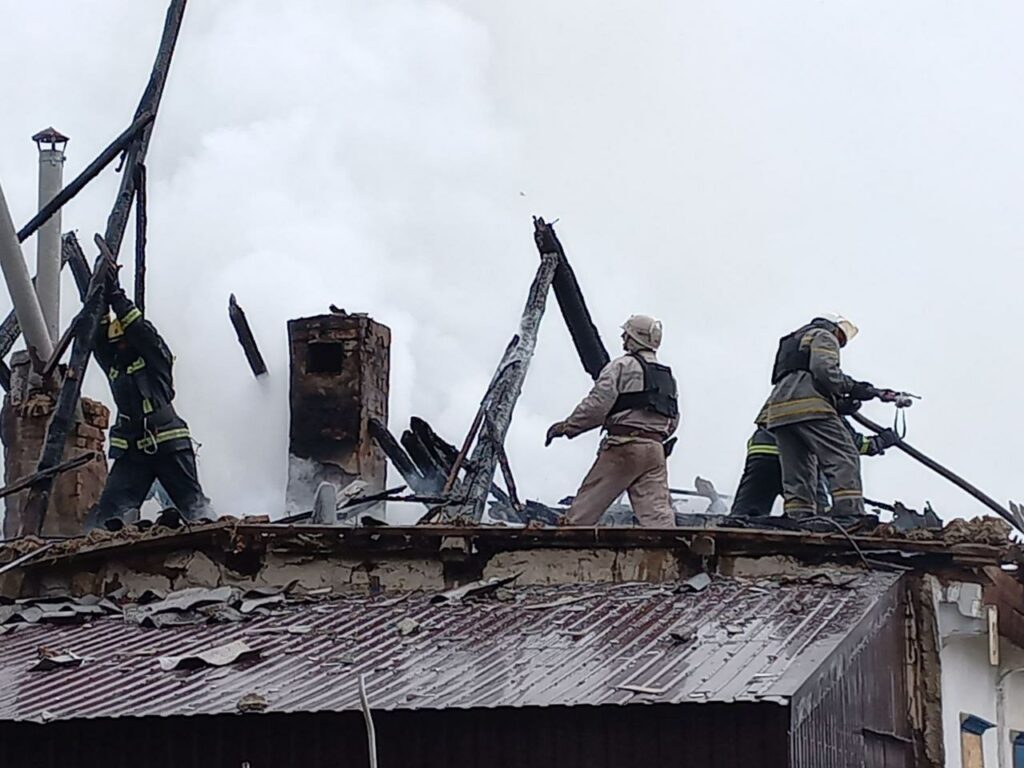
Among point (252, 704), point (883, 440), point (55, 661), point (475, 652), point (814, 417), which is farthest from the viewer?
point (883, 440)

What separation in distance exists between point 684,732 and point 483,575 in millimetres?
2702

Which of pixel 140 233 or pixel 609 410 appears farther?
pixel 140 233

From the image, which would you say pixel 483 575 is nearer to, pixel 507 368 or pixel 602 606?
pixel 602 606

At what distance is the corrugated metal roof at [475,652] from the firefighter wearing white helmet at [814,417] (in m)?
2.47

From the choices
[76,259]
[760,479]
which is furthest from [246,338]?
[760,479]

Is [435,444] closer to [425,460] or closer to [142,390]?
[425,460]

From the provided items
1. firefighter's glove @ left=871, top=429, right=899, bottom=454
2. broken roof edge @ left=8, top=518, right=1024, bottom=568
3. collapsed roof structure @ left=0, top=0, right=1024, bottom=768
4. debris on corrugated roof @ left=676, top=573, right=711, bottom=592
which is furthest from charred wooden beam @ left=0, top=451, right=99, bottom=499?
firefighter's glove @ left=871, top=429, right=899, bottom=454

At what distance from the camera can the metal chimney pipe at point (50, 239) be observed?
15078 mm

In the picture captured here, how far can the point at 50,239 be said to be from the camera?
15.5 m

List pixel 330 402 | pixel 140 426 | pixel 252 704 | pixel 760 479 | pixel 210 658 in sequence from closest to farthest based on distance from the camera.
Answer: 1. pixel 252 704
2. pixel 210 658
3. pixel 140 426
4. pixel 760 479
5. pixel 330 402

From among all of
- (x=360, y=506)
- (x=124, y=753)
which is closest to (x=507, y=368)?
(x=360, y=506)

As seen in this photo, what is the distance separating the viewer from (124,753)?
301 inches

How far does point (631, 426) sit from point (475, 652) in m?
3.01

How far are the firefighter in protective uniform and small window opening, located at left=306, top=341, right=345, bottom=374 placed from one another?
11.6ft
